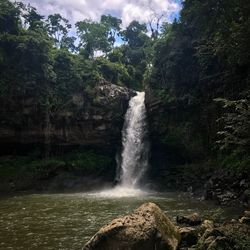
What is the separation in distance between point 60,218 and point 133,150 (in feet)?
59.5

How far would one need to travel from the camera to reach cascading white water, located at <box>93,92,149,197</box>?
1291 inches

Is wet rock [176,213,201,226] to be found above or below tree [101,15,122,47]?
below

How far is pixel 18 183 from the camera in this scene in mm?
31016

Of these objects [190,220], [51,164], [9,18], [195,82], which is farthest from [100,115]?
[190,220]

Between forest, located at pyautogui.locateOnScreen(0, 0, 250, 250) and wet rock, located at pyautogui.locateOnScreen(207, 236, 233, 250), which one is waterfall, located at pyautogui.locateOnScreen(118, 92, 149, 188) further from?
wet rock, located at pyautogui.locateOnScreen(207, 236, 233, 250)

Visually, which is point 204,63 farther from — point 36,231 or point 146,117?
point 36,231

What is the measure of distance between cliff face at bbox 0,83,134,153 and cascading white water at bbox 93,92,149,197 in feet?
3.30

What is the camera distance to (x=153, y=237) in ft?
32.4

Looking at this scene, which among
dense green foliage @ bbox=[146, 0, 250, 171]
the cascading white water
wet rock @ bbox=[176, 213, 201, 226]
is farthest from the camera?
the cascading white water

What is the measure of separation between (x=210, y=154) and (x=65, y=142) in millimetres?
14113

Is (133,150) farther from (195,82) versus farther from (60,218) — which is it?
(60,218)

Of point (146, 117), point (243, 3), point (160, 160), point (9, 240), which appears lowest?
point (9, 240)

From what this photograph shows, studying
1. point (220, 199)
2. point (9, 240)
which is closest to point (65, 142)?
point (220, 199)

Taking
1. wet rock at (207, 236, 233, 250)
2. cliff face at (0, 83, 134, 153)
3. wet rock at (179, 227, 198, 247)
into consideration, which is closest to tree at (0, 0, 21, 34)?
cliff face at (0, 83, 134, 153)
